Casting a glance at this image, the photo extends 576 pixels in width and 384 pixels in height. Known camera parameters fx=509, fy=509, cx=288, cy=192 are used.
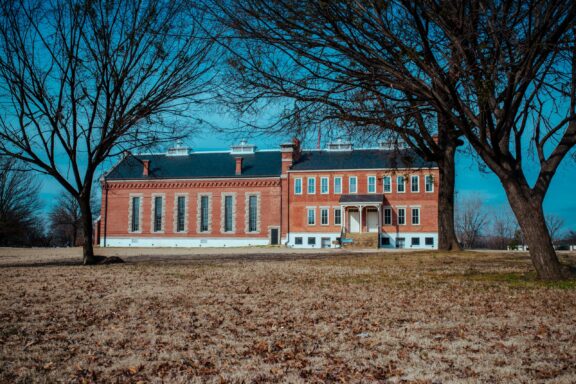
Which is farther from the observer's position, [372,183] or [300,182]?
[300,182]

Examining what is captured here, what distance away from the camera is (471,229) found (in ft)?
243

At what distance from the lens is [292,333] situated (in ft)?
18.2

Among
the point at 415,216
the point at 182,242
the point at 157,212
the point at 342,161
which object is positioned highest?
the point at 342,161

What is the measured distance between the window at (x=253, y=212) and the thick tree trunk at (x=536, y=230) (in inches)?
1574

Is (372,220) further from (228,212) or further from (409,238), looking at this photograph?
(228,212)

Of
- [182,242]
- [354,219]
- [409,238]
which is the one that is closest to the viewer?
[409,238]

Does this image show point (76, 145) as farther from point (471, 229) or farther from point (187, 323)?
point (471, 229)

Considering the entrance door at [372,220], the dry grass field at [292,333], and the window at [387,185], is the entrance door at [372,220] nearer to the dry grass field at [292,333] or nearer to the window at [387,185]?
the window at [387,185]

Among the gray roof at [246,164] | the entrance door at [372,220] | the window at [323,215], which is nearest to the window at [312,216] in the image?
the window at [323,215]

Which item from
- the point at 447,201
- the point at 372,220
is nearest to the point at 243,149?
the point at 372,220

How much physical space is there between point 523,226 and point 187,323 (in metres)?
6.97

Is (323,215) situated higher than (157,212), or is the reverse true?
(157,212)

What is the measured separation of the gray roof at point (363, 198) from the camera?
44.8m

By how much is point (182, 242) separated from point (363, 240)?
18.6 meters
